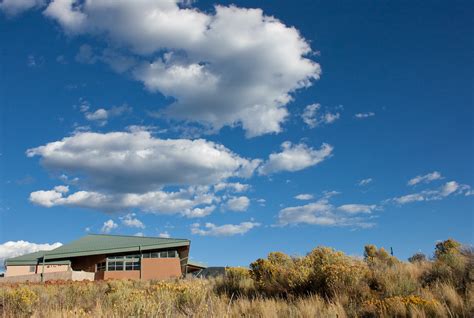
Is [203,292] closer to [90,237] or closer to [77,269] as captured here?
[77,269]

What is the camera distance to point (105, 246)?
4831 centimetres

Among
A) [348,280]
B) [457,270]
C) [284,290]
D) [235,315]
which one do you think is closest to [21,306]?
[235,315]

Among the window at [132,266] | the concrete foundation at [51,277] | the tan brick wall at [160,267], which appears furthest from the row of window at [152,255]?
the concrete foundation at [51,277]

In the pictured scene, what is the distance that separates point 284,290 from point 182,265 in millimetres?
39536

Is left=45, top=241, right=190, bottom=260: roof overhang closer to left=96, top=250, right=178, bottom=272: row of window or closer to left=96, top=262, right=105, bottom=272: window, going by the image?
left=96, top=250, right=178, bottom=272: row of window

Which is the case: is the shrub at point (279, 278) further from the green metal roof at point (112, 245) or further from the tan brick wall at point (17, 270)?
the tan brick wall at point (17, 270)

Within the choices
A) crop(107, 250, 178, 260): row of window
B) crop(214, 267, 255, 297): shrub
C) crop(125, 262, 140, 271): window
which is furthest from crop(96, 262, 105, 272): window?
crop(214, 267, 255, 297): shrub

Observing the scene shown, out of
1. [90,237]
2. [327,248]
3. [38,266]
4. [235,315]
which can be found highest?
[90,237]

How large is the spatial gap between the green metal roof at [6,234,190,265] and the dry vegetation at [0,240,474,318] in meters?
30.7

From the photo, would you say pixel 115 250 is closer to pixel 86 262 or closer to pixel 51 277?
pixel 86 262

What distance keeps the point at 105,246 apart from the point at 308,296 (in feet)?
129

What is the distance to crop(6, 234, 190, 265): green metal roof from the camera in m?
46.7

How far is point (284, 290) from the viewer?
14391 millimetres

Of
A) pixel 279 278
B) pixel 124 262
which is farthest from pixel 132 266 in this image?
pixel 279 278
